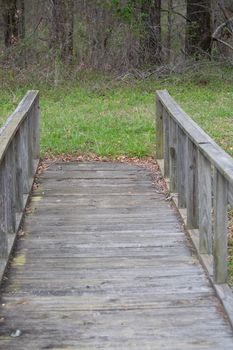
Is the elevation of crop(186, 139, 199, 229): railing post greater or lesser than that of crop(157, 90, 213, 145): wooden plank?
lesser

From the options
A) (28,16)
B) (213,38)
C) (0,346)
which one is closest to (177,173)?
(0,346)

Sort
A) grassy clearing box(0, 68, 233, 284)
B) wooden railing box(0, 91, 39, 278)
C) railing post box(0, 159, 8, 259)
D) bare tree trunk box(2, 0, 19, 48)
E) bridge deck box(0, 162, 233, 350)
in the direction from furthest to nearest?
1. bare tree trunk box(2, 0, 19, 48)
2. grassy clearing box(0, 68, 233, 284)
3. wooden railing box(0, 91, 39, 278)
4. railing post box(0, 159, 8, 259)
5. bridge deck box(0, 162, 233, 350)

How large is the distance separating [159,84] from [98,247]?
11.9 meters

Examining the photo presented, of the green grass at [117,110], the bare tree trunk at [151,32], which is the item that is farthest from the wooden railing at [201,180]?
the bare tree trunk at [151,32]

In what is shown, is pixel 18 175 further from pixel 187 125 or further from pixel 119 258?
pixel 187 125

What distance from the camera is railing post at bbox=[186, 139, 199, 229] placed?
19.6 ft

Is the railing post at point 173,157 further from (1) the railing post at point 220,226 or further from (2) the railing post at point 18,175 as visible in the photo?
(1) the railing post at point 220,226

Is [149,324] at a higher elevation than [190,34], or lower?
higher

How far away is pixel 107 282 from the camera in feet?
16.7

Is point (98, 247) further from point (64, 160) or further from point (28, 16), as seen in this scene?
point (28, 16)

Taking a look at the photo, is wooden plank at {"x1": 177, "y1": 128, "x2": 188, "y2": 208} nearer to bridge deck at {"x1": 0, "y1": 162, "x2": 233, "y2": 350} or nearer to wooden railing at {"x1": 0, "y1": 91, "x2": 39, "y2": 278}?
bridge deck at {"x1": 0, "y1": 162, "x2": 233, "y2": 350}

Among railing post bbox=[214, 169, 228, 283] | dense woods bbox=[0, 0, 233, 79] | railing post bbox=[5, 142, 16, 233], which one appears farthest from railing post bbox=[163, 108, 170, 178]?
dense woods bbox=[0, 0, 233, 79]

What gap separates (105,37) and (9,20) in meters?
3.46

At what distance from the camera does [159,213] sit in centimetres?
707
